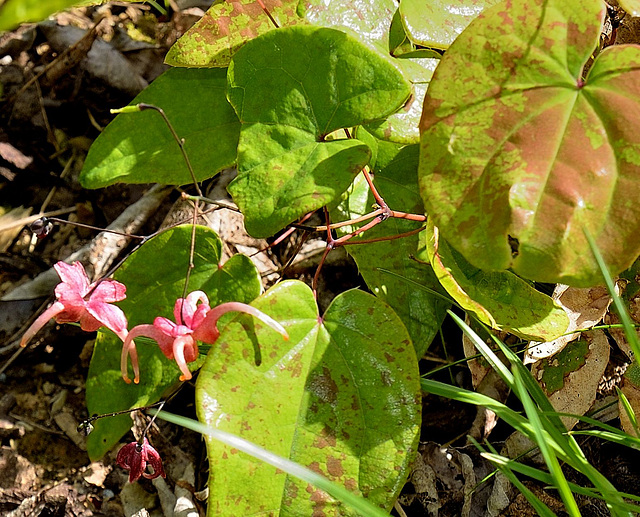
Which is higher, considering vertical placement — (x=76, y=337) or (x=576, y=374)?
(x=576, y=374)

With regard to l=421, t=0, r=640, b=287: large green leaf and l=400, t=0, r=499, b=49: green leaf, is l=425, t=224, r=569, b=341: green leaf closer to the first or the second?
l=421, t=0, r=640, b=287: large green leaf

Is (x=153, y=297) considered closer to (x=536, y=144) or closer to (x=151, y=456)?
(x=151, y=456)

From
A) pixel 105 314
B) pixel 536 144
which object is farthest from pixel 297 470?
pixel 536 144

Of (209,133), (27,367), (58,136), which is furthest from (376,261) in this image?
(58,136)

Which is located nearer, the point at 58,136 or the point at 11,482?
the point at 11,482

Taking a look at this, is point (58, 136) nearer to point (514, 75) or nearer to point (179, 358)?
point (179, 358)

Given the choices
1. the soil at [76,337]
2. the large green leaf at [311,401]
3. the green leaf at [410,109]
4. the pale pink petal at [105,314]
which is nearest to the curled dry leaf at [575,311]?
the soil at [76,337]
